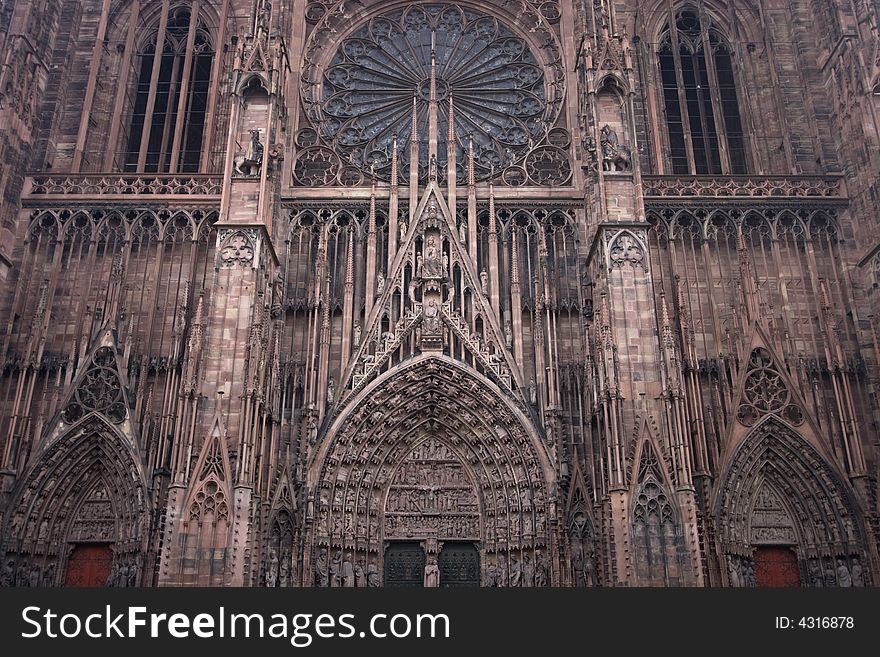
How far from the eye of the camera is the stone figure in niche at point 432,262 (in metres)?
20.3

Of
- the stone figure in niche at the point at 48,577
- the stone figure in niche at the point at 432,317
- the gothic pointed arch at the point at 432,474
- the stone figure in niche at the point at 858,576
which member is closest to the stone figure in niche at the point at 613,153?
the stone figure in niche at the point at 432,317

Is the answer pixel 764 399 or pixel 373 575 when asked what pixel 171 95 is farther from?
pixel 764 399

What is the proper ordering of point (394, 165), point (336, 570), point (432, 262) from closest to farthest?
point (336, 570), point (432, 262), point (394, 165)

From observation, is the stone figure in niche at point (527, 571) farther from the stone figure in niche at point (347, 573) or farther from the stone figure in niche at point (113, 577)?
the stone figure in niche at point (113, 577)

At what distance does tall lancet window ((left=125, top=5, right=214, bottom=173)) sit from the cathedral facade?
0.14m

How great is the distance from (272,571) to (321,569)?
1.04 meters

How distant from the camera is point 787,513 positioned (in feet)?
62.5

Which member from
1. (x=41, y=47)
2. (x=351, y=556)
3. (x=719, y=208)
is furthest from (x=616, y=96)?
(x=41, y=47)

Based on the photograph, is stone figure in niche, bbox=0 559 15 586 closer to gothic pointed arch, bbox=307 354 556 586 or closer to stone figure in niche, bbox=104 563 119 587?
stone figure in niche, bbox=104 563 119 587

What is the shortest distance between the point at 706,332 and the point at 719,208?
10.5 ft

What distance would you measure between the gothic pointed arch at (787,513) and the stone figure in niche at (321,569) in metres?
8.15

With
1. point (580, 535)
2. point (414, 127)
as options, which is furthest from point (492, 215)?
point (580, 535)

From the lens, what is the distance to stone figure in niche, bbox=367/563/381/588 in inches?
725

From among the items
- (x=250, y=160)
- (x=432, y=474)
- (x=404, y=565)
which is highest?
(x=250, y=160)
